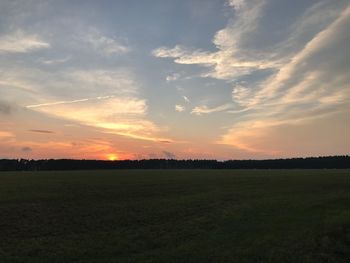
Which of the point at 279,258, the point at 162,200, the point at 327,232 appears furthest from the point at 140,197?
the point at 279,258

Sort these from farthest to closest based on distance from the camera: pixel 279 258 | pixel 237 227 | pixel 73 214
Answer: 1. pixel 73 214
2. pixel 237 227
3. pixel 279 258

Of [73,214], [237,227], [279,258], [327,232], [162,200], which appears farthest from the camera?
[162,200]

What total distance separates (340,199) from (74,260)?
111 ft

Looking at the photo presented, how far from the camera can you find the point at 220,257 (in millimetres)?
23375

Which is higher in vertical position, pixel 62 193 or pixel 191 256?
pixel 62 193

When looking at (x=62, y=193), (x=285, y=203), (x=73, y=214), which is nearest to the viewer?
(x=73, y=214)

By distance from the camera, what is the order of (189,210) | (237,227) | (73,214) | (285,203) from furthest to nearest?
(285,203)
(189,210)
(73,214)
(237,227)

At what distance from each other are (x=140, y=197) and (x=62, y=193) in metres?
9.95

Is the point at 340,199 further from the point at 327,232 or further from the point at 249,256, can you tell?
the point at 249,256

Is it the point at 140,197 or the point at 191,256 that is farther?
the point at 140,197

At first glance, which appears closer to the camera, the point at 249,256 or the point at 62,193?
the point at 249,256

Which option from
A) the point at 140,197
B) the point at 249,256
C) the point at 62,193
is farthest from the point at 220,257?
the point at 62,193

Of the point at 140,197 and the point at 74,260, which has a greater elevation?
the point at 140,197

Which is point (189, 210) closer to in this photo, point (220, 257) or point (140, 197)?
point (140, 197)
